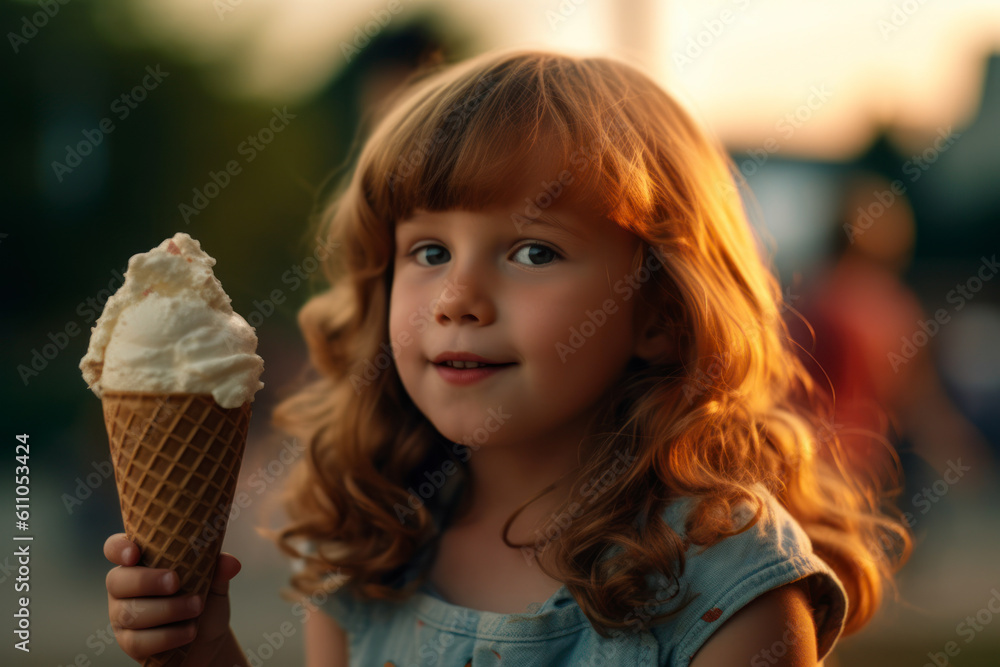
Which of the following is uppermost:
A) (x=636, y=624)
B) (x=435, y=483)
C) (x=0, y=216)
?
(x=636, y=624)

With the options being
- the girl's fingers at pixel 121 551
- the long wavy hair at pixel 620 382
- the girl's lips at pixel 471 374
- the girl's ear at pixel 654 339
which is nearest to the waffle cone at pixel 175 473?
the girl's fingers at pixel 121 551

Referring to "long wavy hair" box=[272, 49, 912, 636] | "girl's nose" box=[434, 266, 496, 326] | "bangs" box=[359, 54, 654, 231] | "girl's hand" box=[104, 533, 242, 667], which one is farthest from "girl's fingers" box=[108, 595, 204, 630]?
"bangs" box=[359, 54, 654, 231]

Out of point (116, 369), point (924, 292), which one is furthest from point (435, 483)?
point (924, 292)

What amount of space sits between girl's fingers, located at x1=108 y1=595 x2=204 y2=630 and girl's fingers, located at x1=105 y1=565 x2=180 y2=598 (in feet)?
0.04

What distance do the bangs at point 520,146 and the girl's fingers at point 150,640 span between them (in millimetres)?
744

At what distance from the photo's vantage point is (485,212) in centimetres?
117

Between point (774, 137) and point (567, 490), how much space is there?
1.66 meters

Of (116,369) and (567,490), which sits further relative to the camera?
(567,490)

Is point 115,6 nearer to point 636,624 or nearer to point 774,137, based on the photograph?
point 774,137

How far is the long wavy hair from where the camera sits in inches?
46.1

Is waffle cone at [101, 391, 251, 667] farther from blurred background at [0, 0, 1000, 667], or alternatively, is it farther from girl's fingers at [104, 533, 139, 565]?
blurred background at [0, 0, 1000, 667]

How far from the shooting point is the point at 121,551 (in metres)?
1.04

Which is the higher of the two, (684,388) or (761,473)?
(684,388)

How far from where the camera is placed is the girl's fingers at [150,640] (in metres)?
1.03
